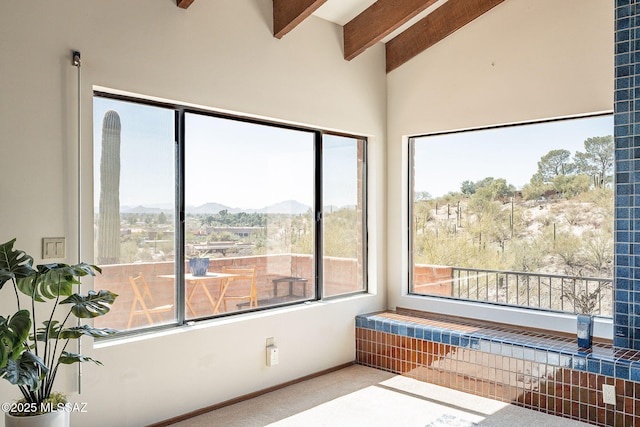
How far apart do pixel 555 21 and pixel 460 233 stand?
6.14ft

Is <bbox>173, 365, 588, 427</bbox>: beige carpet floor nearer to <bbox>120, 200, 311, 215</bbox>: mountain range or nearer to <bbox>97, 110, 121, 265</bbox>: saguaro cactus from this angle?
<bbox>97, 110, 121, 265</bbox>: saguaro cactus

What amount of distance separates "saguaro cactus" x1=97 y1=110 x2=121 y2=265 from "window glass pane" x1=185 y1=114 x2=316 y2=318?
0.49 metres

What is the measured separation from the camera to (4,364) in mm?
1977

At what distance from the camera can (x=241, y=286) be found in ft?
12.5

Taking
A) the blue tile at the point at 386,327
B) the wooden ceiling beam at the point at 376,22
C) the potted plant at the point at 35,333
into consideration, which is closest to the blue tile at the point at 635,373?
the blue tile at the point at 386,327

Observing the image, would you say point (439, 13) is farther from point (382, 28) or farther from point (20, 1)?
point (20, 1)

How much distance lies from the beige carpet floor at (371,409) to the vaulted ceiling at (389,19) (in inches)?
109

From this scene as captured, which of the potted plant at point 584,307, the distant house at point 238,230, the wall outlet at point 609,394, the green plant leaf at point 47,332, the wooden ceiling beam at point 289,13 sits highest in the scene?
the wooden ceiling beam at point 289,13

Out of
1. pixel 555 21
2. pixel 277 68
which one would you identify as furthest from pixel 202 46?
pixel 555 21

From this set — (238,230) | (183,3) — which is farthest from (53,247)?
(183,3)

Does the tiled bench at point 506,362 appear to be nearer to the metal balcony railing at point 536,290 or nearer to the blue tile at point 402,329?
the blue tile at point 402,329

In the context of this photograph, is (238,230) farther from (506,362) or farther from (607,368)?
Answer: (607,368)

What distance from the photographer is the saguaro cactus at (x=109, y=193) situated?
3021 millimetres

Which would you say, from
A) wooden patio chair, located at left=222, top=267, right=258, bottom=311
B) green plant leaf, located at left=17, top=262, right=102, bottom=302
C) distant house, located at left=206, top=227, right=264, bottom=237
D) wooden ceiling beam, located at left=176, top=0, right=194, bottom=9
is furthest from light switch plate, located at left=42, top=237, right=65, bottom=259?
wooden ceiling beam, located at left=176, top=0, right=194, bottom=9
